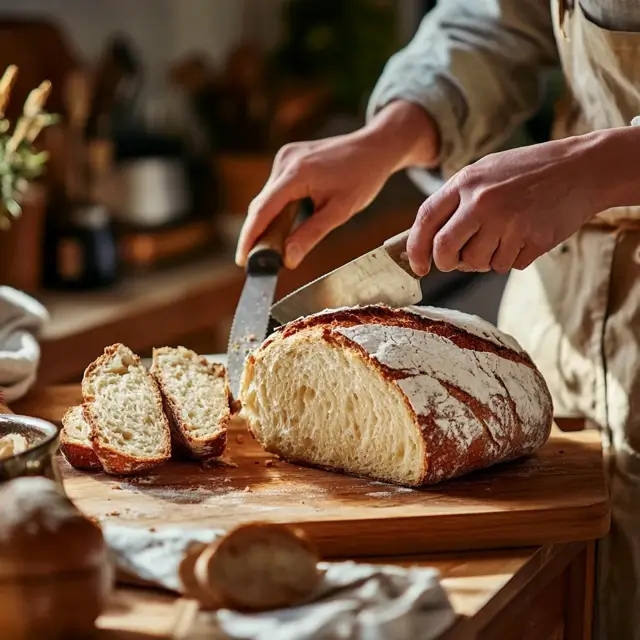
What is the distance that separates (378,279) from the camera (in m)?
1.59

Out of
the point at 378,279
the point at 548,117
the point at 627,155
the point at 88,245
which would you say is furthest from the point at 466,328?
the point at 88,245

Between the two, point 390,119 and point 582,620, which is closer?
point 582,620

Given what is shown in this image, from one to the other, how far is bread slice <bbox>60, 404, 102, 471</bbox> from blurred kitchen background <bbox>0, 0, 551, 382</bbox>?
109 centimetres

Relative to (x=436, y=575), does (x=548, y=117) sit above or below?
above

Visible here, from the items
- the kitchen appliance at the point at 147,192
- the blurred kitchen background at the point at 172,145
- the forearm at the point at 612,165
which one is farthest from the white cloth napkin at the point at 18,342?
the kitchen appliance at the point at 147,192

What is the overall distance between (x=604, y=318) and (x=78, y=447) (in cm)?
81

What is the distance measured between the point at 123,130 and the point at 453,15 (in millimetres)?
2068

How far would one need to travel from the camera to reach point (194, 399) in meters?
1.58

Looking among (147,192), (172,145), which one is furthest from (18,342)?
(172,145)

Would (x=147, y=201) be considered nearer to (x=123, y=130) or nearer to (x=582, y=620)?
(x=123, y=130)

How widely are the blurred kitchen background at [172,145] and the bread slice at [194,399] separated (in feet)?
2.94

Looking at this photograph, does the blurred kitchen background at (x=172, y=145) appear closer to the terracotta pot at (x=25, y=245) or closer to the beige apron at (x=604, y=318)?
the terracotta pot at (x=25, y=245)

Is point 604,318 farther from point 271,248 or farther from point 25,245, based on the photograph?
→ point 25,245

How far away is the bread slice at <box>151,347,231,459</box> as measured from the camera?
4.94 feet
